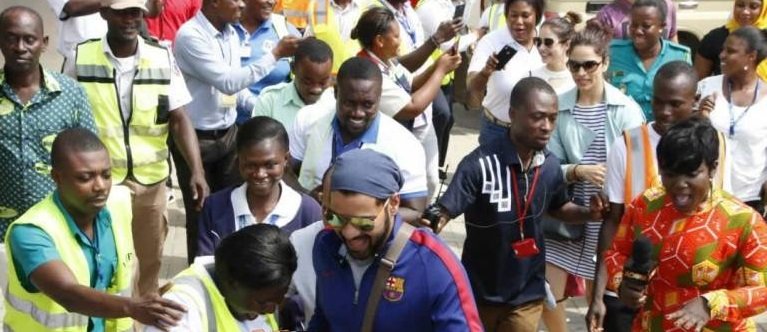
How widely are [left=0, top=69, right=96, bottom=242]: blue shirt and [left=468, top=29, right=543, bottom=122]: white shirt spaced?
2743mm

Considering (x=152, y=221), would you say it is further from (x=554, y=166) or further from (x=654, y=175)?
(x=654, y=175)

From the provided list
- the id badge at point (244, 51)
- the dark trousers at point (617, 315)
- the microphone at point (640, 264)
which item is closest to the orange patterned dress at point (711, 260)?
the microphone at point (640, 264)

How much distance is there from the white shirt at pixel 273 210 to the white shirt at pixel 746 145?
265 cm

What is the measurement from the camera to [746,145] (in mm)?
6719

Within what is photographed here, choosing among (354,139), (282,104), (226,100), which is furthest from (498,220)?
(226,100)

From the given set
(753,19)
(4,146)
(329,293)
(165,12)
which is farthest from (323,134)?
(753,19)

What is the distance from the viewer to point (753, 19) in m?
9.06

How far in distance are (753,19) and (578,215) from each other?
4.00 metres

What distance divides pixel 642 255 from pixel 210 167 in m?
3.49

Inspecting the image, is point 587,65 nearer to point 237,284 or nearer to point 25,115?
point 25,115

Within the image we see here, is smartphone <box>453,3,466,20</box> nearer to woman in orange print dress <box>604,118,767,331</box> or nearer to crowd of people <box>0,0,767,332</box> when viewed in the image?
crowd of people <box>0,0,767,332</box>

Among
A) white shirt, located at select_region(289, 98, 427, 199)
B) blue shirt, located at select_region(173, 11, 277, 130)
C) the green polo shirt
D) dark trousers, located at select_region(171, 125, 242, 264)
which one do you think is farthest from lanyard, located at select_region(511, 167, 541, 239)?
dark trousers, located at select_region(171, 125, 242, 264)

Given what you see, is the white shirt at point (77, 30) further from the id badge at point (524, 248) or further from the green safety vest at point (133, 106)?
the id badge at point (524, 248)

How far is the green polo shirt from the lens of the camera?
639 cm
